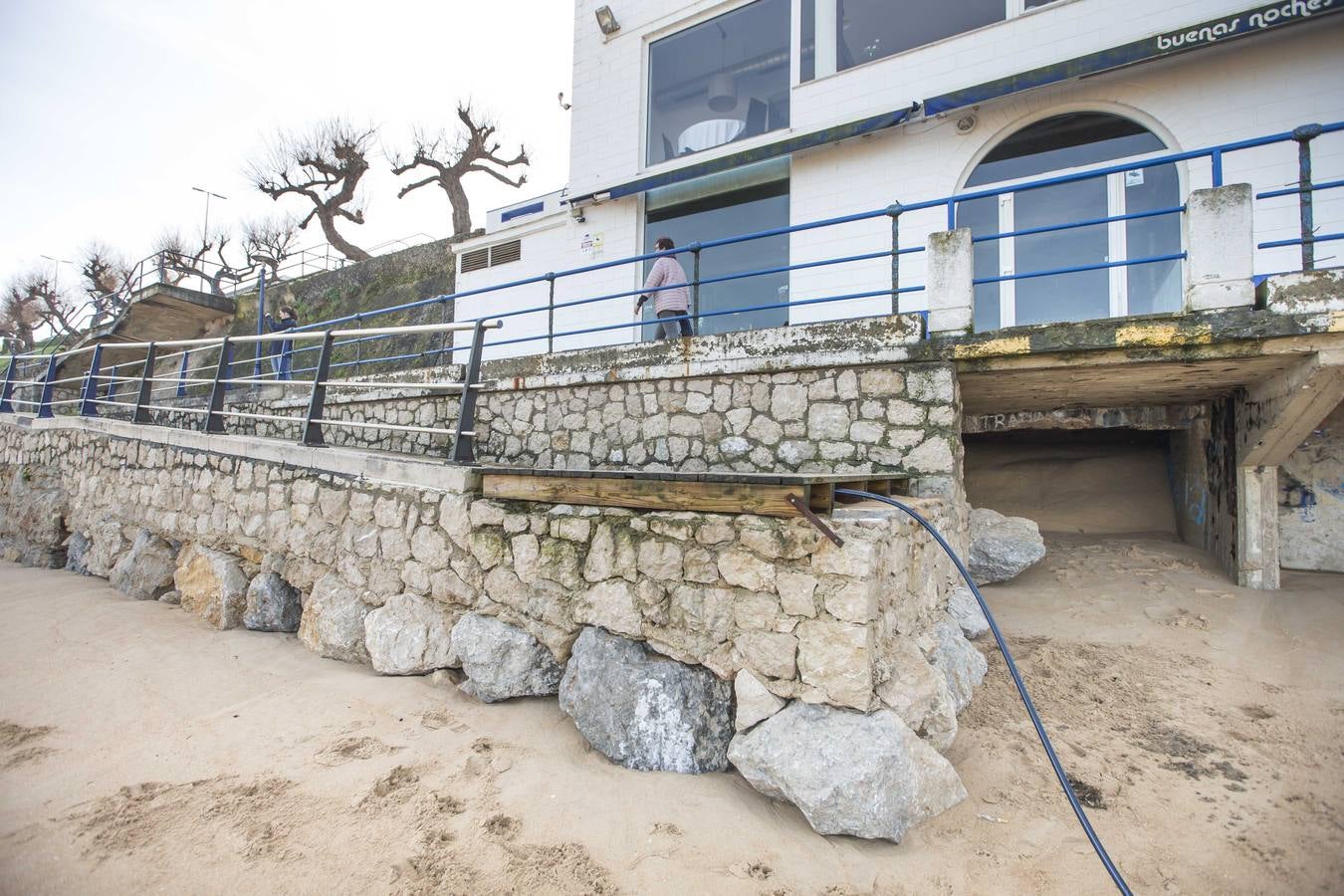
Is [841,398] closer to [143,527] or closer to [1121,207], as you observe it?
[1121,207]

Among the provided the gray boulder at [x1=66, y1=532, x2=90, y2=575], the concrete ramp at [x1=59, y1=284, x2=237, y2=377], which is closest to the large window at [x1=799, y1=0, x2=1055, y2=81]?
the gray boulder at [x1=66, y1=532, x2=90, y2=575]

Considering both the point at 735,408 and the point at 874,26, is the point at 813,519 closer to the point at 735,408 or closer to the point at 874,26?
the point at 735,408

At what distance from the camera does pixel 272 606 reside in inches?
175

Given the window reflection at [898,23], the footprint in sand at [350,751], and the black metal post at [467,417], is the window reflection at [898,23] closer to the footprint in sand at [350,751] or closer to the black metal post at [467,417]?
A: the black metal post at [467,417]

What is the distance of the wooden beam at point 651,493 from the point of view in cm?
272

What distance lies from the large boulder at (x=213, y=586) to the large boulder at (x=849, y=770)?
12.8 feet

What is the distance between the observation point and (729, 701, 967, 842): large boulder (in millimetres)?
2426

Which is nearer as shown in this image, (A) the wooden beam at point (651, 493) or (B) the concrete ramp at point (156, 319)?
(A) the wooden beam at point (651, 493)

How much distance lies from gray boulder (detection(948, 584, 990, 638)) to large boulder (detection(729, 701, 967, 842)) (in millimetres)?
1687

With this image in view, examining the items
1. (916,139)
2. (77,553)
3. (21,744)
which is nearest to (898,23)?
(916,139)

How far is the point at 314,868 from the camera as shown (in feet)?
7.48

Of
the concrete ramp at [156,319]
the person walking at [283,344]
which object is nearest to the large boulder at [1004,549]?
the person walking at [283,344]

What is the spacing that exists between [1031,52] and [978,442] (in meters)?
3.98

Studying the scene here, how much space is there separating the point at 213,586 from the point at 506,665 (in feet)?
9.25
